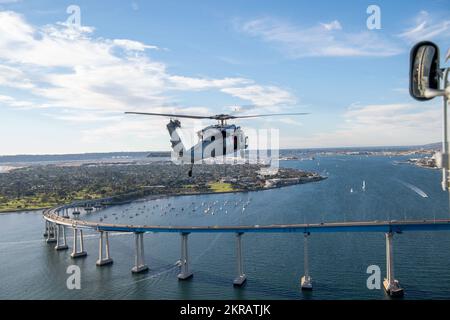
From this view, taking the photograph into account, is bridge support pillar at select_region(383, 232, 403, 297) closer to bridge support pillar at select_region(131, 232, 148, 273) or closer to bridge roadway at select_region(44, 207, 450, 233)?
bridge roadway at select_region(44, 207, 450, 233)

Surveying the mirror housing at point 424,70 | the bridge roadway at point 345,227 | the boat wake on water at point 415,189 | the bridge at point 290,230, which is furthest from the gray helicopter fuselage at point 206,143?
the boat wake on water at point 415,189

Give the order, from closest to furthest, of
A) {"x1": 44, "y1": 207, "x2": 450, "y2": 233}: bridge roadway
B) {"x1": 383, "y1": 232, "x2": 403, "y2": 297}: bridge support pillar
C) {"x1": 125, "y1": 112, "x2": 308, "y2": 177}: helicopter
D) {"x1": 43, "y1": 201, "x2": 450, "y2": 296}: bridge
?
{"x1": 125, "y1": 112, "x2": 308, "y2": 177}: helicopter → {"x1": 383, "y1": 232, "x2": 403, "y2": 297}: bridge support pillar → {"x1": 43, "y1": 201, "x2": 450, "y2": 296}: bridge → {"x1": 44, "y1": 207, "x2": 450, "y2": 233}: bridge roadway

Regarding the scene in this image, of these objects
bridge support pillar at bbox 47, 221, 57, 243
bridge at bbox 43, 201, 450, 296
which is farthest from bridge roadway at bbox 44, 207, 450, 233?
bridge support pillar at bbox 47, 221, 57, 243

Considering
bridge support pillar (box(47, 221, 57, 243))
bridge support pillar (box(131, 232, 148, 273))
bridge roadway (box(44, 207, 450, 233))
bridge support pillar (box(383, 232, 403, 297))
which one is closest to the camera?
bridge support pillar (box(383, 232, 403, 297))

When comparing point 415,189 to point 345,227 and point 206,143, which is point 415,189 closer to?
point 345,227

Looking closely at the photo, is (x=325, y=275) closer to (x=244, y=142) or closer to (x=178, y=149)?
(x=244, y=142)

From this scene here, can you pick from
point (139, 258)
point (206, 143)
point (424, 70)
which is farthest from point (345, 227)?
point (424, 70)

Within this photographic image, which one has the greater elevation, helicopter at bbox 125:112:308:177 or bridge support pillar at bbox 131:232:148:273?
helicopter at bbox 125:112:308:177

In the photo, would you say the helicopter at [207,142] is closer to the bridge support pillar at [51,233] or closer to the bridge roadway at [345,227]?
the bridge roadway at [345,227]

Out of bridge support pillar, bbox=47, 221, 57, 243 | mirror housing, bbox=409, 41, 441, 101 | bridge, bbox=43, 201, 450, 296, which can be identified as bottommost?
bridge support pillar, bbox=47, 221, 57, 243
